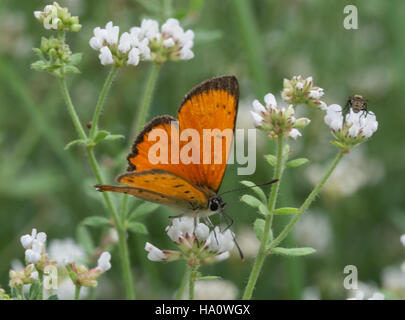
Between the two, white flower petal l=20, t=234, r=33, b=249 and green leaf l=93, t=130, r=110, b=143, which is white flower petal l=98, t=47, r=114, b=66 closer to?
green leaf l=93, t=130, r=110, b=143

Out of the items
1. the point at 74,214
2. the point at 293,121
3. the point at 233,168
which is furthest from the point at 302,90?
the point at 74,214

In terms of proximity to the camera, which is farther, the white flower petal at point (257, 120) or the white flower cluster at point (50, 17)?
the white flower cluster at point (50, 17)

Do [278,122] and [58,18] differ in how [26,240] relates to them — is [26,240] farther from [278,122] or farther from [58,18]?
[278,122]

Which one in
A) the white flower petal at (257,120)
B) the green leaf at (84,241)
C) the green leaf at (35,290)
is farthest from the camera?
the green leaf at (84,241)

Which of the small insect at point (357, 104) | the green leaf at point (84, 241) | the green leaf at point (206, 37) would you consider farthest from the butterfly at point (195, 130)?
the green leaf at point (206, 37)

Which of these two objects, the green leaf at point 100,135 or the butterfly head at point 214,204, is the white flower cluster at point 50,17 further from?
the butterfly head at point 214,204

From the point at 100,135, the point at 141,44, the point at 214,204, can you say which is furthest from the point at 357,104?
the point at 100,135
